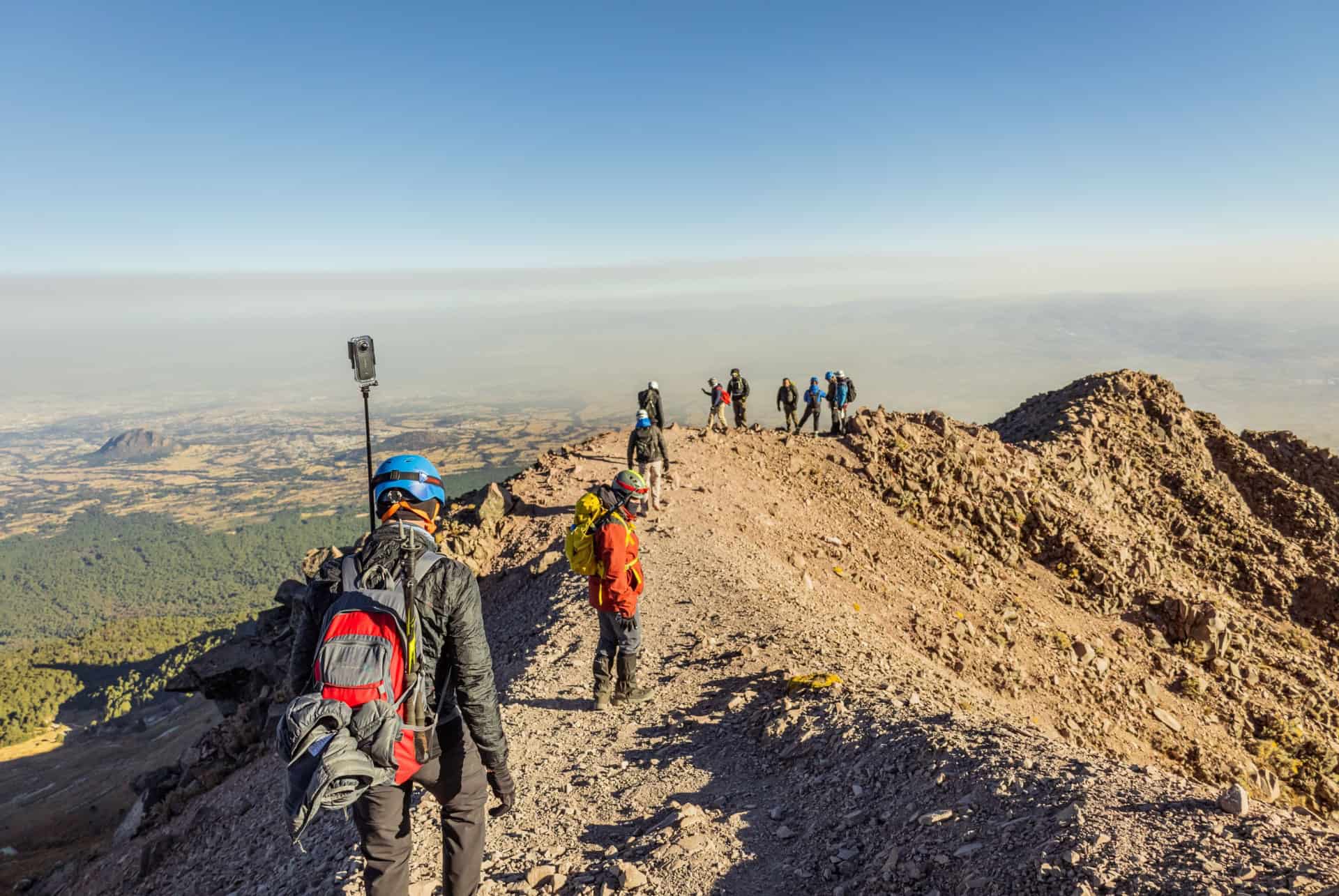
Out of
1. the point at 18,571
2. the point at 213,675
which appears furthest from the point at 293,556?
the point at 213,675

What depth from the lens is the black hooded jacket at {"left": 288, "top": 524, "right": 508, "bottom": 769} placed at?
3943 mm

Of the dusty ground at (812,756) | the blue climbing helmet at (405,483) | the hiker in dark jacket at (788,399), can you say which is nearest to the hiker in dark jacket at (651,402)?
the dusty ground at (812,756)

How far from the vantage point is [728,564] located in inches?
524

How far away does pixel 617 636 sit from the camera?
333 inches

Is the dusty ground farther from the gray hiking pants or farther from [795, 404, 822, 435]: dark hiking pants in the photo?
[795, 404, 822, 435]: dark hiking pants

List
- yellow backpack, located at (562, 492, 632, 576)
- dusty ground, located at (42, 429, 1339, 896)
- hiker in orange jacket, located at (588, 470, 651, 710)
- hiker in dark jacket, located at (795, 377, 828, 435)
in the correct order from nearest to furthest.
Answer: dusty ground, located at (42, 429, 1339, 896) → hiker in orange jacket, located at (588, 470, 651, 710) → yellow backpack, located at (562, 492, 632, 576) → hiker in dark jacket, located at (795, 377, 828, 435)

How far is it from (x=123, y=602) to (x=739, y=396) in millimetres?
185232

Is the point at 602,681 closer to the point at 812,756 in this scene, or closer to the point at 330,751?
the point at 812,756

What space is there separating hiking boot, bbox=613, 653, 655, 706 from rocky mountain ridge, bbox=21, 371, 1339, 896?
32 centimetres

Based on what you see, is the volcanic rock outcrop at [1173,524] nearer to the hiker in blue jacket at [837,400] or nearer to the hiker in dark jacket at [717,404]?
the hiker in blue jacket at [837,400]

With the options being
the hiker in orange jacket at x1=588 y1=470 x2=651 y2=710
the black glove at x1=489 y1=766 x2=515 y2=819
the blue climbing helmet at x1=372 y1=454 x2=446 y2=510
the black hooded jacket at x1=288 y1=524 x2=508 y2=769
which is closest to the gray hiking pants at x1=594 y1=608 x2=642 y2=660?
the hiker in orange jacket at x1=588 y1=470 x2=651 y2=710

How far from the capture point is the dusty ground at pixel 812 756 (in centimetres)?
463

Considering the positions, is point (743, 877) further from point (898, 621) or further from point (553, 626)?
point (898, 621)

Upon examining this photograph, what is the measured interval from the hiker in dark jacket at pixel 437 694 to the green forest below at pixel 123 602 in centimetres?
7977
